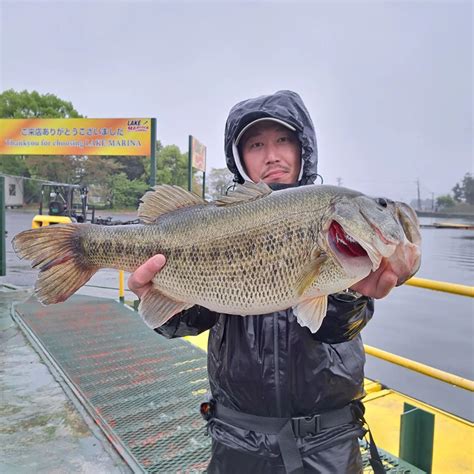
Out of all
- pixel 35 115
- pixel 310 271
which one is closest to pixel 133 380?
pixel 310 271

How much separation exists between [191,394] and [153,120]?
758 centimetres

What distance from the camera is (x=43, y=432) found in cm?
333

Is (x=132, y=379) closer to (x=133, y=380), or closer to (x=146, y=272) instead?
(x=133, y=380)

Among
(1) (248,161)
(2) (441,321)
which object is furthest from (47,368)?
(2) (441,321)

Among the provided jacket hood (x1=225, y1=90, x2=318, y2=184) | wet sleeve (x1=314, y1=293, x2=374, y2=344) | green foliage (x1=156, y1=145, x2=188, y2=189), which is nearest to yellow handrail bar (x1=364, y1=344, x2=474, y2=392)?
wet sleeve (x1=314, y1=293, x2=374, y2=344)

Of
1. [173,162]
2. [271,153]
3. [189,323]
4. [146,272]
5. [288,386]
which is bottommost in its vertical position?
[288,386]

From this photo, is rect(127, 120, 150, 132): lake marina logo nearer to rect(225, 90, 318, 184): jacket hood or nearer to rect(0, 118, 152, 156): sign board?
rect(0, 118, 152, 156): sign board

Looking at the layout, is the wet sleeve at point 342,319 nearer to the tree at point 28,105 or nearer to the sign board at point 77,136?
the sign board at point 77,136

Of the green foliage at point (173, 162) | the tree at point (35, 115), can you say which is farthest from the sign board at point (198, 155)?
the green foliage at point (173, 162)

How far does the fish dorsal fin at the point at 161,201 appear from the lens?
6.38 ft

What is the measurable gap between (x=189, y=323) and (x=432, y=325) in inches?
369

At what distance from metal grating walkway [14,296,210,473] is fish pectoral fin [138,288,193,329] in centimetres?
155

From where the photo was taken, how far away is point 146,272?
1.81m

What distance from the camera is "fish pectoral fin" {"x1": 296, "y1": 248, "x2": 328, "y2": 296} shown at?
5.17 feet
